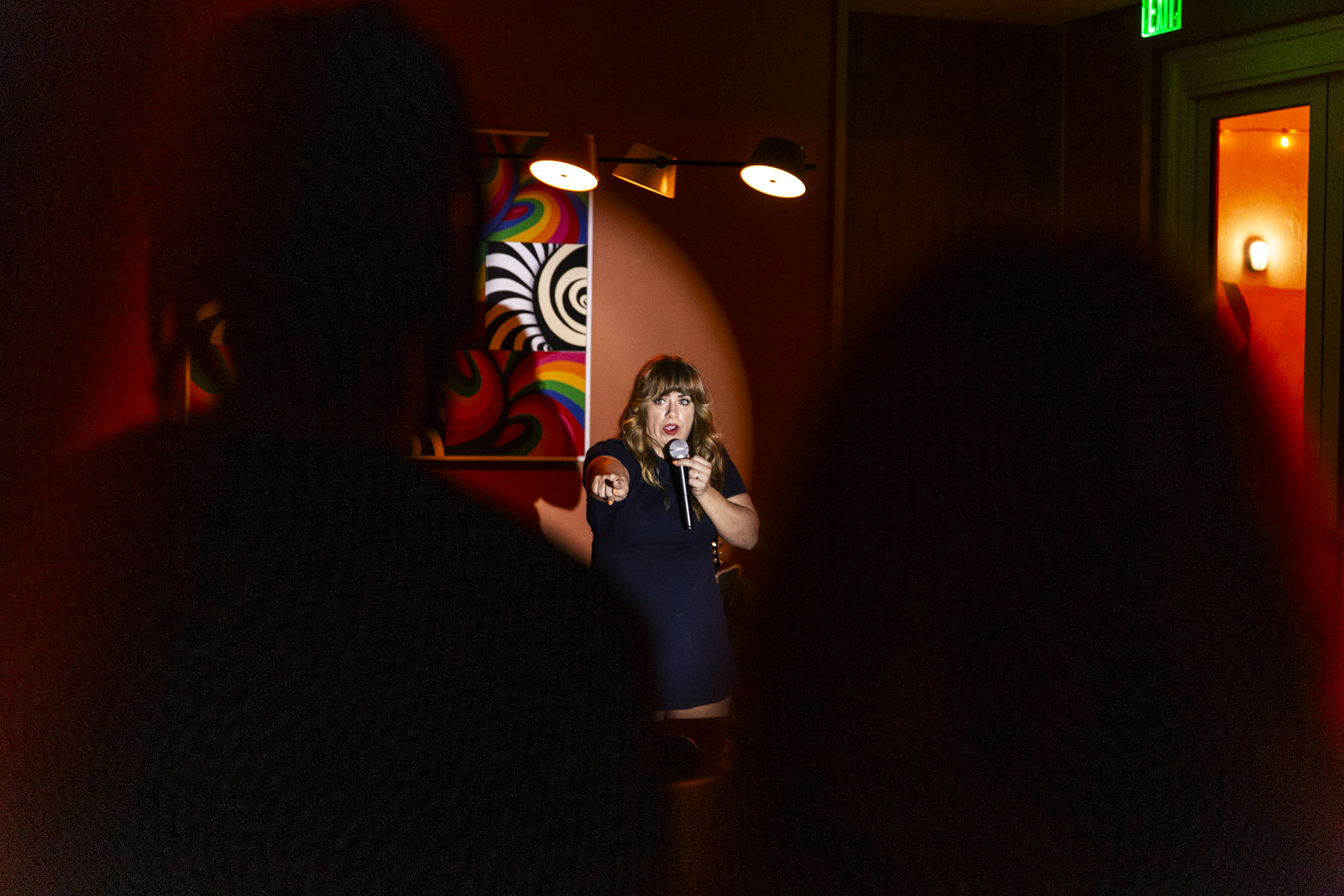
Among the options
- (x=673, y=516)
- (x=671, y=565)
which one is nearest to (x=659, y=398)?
(x=673, y=516)

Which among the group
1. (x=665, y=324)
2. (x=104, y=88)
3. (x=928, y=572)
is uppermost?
(x=665, y=324)

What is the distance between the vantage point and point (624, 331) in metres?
3.88

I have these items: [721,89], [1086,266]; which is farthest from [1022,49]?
[1086,266]

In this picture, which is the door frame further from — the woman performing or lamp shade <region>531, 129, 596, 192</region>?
lamp shade <region>531, 129, 596, 192</region>

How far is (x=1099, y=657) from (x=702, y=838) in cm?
13

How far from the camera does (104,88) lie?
0.33 meters

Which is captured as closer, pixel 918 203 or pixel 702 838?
pixel 702 838

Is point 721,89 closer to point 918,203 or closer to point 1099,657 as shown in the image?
point 918,203

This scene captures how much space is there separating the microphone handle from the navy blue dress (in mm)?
41

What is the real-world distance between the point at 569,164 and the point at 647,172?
13.2 inches

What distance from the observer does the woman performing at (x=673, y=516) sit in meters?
2.20

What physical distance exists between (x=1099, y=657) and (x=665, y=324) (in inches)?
145

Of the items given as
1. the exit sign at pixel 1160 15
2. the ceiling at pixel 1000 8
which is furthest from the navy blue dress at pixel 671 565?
the ceiling at pixel 1000 8

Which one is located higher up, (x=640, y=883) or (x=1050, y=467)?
(x=1050, y=467)
